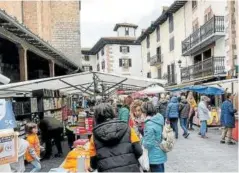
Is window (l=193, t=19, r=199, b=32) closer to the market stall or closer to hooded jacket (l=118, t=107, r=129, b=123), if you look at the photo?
the market stall

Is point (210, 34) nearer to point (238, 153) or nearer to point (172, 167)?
point (238, 153)

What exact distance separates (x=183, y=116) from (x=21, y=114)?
6687 millimetres

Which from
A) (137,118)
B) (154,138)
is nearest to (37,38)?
(137,118)

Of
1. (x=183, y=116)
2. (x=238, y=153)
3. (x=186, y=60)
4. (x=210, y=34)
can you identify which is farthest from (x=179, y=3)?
(x=238, y=153)

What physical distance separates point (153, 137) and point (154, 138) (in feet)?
0.10

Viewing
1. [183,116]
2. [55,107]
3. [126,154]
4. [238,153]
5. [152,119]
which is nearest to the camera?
[126,154]

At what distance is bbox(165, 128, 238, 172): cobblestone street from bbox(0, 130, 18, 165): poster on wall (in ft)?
15.2

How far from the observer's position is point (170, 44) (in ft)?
114

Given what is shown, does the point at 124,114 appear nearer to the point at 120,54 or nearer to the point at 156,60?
the point at 156,60

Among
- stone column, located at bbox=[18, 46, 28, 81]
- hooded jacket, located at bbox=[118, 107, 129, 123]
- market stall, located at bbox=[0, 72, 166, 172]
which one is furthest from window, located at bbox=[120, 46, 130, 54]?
hooded jacket, located at bbox=[118, 107, 129, 123]

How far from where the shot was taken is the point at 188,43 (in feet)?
92.8

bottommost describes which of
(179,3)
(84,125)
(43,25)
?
(84,125)

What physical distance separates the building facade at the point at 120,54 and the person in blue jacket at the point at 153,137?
164 ft

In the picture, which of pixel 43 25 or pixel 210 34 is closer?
pixel 210 34
